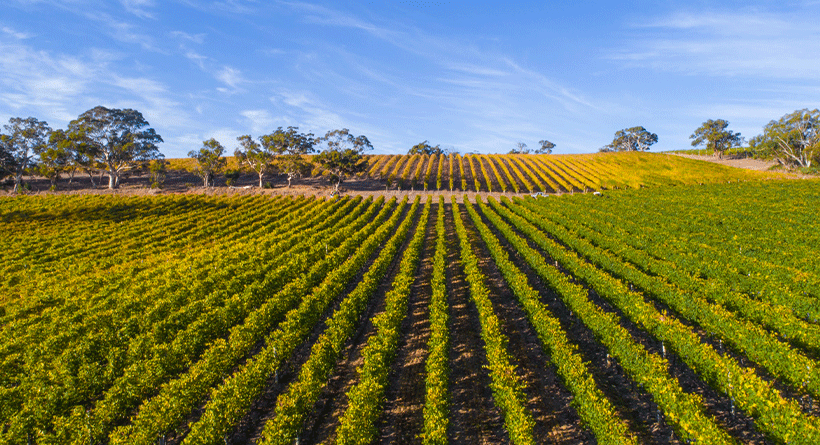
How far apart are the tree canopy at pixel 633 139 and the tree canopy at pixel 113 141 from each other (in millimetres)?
190851

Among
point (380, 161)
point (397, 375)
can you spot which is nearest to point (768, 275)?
point (397, 375)

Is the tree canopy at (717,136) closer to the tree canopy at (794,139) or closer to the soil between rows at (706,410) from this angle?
the tree canopy at (794,139)

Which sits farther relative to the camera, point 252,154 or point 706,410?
point 252,154

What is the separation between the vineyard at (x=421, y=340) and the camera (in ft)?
41.7

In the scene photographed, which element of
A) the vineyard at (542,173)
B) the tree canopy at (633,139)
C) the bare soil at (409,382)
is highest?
the tree canopy at (633,139)

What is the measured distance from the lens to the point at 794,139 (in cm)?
9031

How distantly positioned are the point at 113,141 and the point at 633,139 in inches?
7880

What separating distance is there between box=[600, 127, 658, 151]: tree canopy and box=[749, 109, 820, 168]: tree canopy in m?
68.0

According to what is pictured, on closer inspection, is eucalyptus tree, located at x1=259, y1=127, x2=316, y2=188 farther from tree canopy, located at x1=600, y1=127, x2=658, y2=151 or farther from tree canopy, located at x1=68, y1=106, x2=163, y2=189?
tree canopy, located at x1=600, y1=127, x2=658, y2=151

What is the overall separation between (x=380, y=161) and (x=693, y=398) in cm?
11443

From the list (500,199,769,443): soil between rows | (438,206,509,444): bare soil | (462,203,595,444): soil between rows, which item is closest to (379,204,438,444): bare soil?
(438,206,509,444): bare soil

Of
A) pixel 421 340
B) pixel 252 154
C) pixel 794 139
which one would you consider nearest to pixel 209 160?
pixel 252 154

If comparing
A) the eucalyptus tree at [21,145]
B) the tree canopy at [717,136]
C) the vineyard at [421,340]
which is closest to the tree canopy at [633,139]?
the tree canopy at [717,136]

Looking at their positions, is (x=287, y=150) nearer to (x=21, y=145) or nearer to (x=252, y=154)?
(x=252, y=154)
